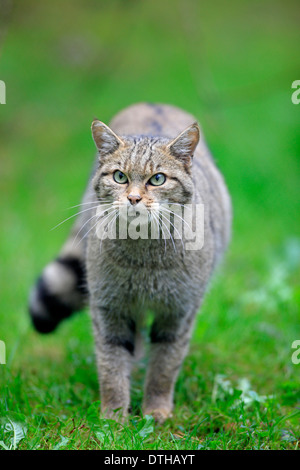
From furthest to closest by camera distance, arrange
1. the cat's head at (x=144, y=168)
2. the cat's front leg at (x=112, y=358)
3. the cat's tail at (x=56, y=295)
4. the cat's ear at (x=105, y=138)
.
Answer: the cat's tail at (x=56, y=295) < the cat's front leg at (x=112, y=358) < the cat's ear at (x=105, y=138) < the cat's head at (x=144, y=168)

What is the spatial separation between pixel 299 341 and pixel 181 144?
71.5 inches

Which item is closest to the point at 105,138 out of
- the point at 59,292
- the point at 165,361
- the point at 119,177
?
the point at 119,177

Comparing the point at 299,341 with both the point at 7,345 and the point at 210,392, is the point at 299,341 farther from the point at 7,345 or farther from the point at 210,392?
the point at 7,345

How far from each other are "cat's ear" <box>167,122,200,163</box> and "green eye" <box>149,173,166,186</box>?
17 centimetres

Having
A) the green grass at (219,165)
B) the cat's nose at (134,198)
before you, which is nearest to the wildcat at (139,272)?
the cat's nose at (134,198)

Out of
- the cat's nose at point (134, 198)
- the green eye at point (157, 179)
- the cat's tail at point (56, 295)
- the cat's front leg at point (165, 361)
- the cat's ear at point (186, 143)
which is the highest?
the cat's ear at point (186, 143)

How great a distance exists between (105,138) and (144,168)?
323mm

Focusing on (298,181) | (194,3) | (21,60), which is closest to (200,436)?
(298,181)

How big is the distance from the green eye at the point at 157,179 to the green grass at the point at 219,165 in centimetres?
120

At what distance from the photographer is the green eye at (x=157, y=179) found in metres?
2.95

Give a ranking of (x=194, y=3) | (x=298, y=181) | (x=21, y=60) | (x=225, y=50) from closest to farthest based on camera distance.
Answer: (x=298, y=181)
(x=21, y=60)
(x=225, y=50)
(x=194, y=3)

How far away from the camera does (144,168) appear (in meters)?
2.92

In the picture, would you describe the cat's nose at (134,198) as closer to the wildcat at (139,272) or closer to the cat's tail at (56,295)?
the wildcat at (139,272)
